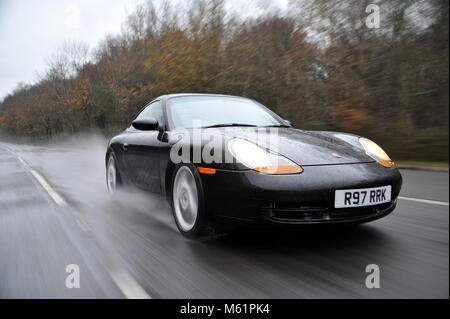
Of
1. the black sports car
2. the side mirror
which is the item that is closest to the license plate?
the black sports car

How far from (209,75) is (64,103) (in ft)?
106

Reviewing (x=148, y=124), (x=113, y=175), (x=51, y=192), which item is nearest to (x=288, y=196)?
(x=148, y=124)

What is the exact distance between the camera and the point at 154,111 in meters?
4.55

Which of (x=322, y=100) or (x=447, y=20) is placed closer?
(x=447, y=20)

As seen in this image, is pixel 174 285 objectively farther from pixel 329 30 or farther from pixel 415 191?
pixel 329 30

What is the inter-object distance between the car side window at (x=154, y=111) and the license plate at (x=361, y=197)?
6.93ft

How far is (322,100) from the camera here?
12141mm

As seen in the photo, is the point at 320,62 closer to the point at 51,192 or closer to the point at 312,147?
the point at 51,192

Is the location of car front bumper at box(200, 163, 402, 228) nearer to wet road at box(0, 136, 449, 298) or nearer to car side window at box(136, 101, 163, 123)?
wet road at box(0, 136, 449, 298)

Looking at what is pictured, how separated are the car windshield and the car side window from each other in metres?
0.17

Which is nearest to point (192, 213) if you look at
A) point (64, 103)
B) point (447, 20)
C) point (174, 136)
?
point (174, 136)

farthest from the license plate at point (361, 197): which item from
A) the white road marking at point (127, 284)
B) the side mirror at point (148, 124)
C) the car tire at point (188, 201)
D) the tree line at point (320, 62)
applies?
the tree line at point (320, 62)

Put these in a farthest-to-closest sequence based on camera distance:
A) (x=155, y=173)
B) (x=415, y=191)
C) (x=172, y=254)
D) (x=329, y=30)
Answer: (x=329, y=30) → (x=415, y=191) → (x=155, y=173) → (x=172, y=254)

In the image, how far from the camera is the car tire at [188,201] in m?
3.10
